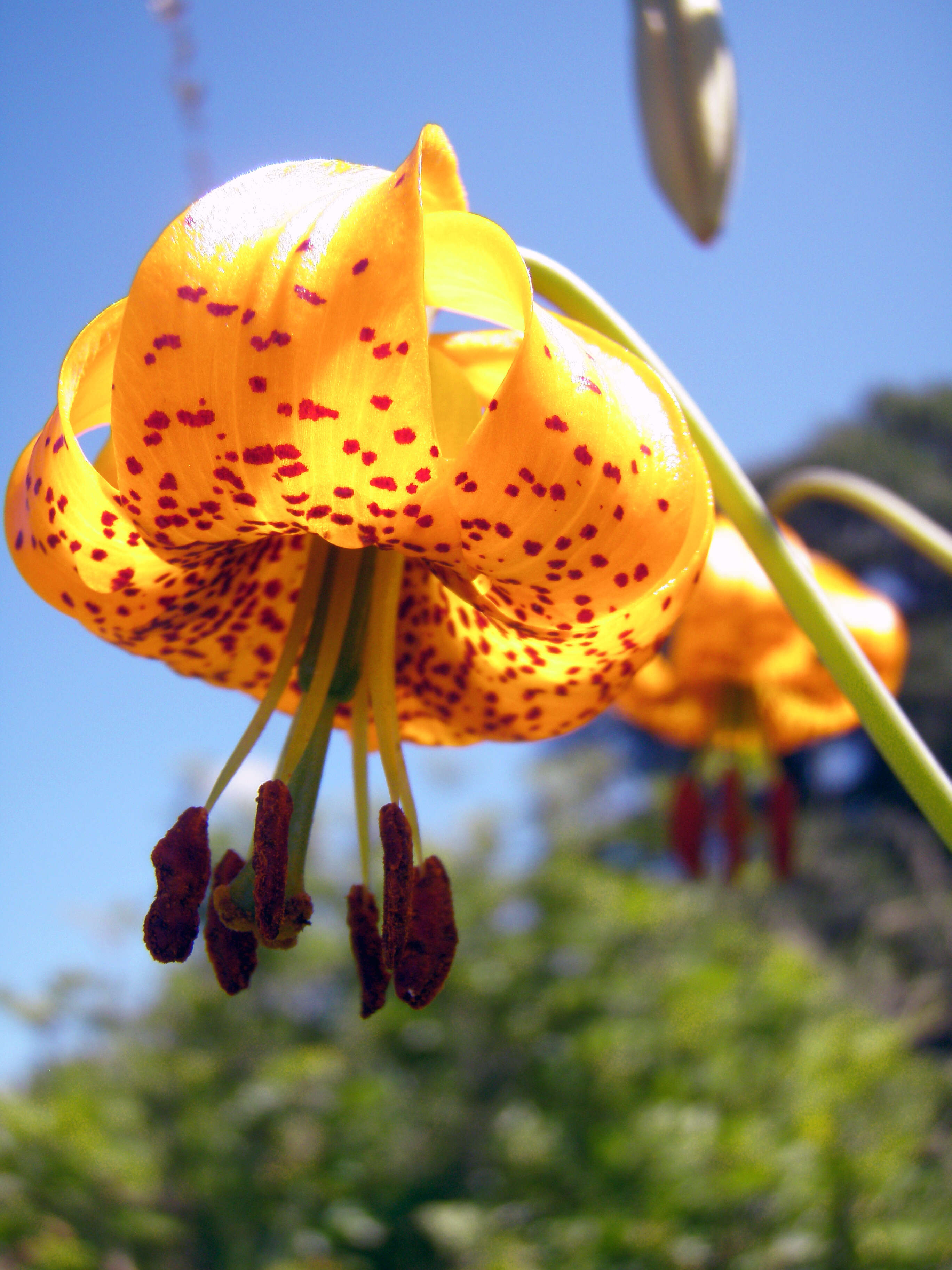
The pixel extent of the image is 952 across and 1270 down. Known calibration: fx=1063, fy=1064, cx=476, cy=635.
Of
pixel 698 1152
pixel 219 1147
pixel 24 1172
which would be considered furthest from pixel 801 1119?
pixel 24 1172

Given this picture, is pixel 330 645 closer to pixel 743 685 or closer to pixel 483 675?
pixel 483 675

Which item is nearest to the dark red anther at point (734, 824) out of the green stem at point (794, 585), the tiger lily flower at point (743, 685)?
the tiger lily flower at point (743, 685)

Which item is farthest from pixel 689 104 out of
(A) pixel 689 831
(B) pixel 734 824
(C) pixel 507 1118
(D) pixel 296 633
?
(C) pixel 507 1118

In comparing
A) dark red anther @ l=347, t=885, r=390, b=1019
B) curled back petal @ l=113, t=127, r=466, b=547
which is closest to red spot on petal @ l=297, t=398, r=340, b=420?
curled back petal @ l=113, t=127, r=466, b=547

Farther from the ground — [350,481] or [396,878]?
[350,481]

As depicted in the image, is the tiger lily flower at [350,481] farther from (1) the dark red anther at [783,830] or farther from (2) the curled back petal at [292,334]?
(1) the dark red anther at [783,830]

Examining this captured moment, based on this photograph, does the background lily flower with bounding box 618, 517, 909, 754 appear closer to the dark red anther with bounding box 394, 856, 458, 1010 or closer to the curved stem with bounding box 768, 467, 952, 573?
the curved stem with bounding box 768, 467, 952, 573
